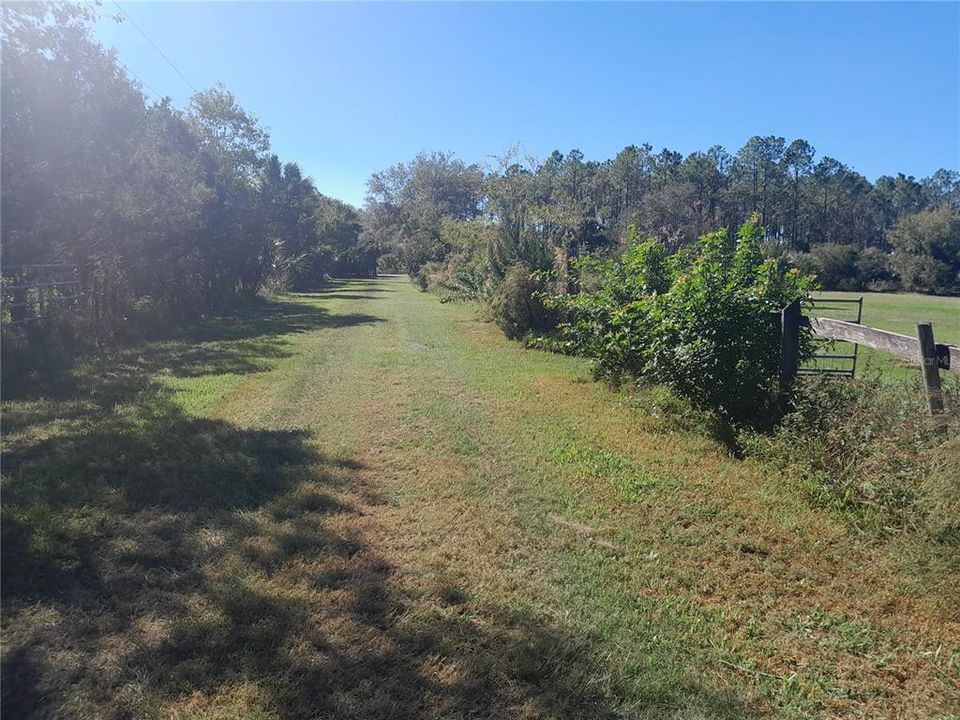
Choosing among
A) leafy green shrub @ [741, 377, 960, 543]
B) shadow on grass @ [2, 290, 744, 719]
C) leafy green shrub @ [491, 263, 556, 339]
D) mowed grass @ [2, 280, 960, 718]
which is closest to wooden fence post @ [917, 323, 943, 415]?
leafy green shrub @ [741, 377, 960, 543]

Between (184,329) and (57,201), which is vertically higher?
(57,201)

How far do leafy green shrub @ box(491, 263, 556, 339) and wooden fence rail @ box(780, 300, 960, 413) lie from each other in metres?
8.19

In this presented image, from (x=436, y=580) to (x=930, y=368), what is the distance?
14.0ft

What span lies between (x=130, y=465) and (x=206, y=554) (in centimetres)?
199

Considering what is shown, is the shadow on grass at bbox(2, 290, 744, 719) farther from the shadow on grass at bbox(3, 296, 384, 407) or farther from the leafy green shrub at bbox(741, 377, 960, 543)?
the shadow on grass at bbox(3, 296, 384, 407)

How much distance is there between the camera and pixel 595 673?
9.48ft

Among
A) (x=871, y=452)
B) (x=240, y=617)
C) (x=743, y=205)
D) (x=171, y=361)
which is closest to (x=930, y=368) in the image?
(x=871, y=452)

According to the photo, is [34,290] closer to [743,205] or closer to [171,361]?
[171,361]

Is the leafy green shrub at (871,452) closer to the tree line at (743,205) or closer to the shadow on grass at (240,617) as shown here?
the shadow on grass at (240,617)

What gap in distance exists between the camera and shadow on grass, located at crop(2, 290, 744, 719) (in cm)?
265

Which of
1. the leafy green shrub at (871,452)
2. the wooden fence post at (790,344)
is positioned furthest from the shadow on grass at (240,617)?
the wooden fence post at (790,344)

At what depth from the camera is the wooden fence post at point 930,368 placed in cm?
490

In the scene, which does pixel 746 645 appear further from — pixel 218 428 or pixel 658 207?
pixel 658 207

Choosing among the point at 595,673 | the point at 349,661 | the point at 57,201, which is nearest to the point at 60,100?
the point at 57,201
